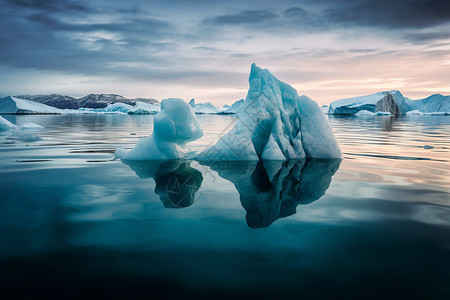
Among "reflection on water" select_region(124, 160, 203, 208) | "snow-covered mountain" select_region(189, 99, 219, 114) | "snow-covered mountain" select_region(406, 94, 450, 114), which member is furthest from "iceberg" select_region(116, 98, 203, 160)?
"snow-covered mountain" select_region(406, 94, 450, 114)

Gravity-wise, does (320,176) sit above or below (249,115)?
below

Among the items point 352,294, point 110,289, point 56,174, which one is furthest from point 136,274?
point 56,174

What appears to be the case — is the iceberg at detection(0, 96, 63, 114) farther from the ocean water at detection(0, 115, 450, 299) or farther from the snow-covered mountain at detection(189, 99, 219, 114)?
Answer: the ocean water at detection(0, 115, 450, 299)

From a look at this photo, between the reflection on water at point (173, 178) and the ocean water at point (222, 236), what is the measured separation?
0.13 ft

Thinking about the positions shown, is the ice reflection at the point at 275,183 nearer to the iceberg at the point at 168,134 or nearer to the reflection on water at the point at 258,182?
the reflection on water at the point at 258,182

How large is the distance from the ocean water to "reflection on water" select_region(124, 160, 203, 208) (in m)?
0.04

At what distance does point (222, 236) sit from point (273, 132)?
18.7ft

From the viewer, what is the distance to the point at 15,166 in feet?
21.2

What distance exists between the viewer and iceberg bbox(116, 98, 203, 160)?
7594 millimetres

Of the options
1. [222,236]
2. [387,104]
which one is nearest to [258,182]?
[222,236]

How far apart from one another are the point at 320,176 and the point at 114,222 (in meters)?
4.15

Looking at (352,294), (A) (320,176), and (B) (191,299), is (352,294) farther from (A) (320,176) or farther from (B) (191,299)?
(A) (320,176)

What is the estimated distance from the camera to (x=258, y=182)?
527cm

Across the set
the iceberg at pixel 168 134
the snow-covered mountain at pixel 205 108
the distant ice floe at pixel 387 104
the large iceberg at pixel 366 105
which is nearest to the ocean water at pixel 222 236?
the iceberg at pixel 168 134
